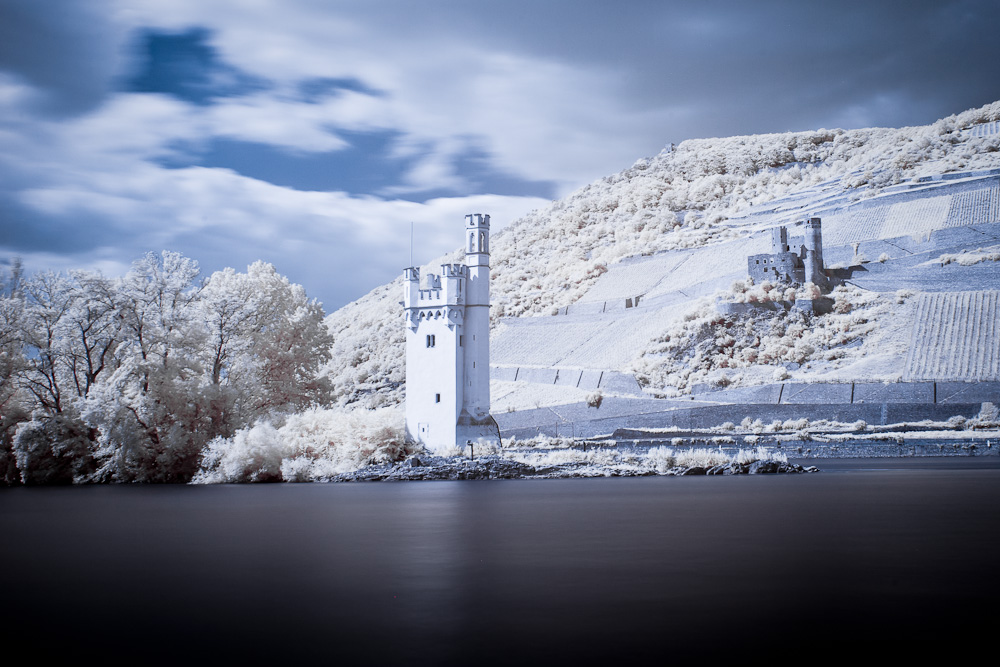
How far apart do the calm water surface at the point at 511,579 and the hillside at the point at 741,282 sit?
25.1m

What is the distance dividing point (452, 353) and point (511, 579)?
23642mm

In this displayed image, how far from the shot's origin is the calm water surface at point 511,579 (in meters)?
8.56

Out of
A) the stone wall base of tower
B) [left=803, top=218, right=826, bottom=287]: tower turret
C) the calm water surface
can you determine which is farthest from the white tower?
[left=803, top=218, right=826, bottom=287]: tower turret

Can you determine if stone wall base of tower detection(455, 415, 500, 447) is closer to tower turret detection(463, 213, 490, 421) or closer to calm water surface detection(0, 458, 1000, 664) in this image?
tower turret detection(463, 213, 490, 421)

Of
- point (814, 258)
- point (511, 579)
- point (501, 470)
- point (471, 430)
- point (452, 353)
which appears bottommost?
point (501, 470)

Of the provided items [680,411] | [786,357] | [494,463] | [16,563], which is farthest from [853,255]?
[16,563]

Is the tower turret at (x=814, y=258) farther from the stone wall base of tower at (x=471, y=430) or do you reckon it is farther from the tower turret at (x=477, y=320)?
the stone wall base of tower at (x=471, y=430)

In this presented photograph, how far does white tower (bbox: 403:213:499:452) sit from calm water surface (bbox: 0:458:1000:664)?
11.6 metres

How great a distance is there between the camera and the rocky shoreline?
111 ft

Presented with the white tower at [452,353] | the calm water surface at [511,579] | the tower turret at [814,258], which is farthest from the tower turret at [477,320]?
the tower turret at [814,258]

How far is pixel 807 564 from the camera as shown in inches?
502

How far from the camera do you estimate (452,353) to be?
35625 millimetres

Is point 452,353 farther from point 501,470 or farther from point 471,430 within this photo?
point 501,470

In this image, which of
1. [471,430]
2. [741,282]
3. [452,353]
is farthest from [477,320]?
[741,282]
